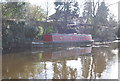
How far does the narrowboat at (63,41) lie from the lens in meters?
13.0

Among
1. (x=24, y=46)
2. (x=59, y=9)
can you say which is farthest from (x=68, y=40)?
(x=59, y=9)

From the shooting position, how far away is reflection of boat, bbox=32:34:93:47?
13.1 metres

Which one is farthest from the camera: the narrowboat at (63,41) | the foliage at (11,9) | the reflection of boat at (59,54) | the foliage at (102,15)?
A: the foliage at (102,15)

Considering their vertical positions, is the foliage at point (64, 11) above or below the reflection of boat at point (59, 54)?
above

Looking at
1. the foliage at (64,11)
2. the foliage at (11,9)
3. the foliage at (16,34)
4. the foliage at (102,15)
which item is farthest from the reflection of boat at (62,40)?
the foliage at (102,15)

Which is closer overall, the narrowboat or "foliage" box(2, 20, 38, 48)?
"foliage" box(2, 20, 38, 48)

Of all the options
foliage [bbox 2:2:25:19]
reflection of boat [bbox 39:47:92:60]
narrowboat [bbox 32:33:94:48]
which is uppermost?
foliage [bbox 2:2:25:19]

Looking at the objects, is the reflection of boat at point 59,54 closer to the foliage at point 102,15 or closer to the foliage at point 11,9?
the foliage at point 11,9

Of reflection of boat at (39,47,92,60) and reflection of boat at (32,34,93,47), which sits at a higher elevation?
reflection of boat at (32,34,93,47)

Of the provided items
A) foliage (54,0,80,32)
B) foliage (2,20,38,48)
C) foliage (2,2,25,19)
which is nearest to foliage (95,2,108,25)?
foliage (54,0,80,32)

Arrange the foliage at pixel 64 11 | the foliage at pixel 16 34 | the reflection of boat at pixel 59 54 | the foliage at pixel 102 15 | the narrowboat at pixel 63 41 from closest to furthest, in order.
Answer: the reflection of boat at pixel 59 54 → the foliage at pixel 16 34 → the narrowboat at pixel 63 41 → the foliage at pixel 64 11 → the foliage at pixel 102 15

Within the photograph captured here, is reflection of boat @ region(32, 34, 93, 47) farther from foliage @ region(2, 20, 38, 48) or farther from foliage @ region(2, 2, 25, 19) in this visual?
foliage @ region(2, 2, 25, 19)

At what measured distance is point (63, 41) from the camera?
14.6m

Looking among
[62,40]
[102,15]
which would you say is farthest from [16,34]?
[102,15]
